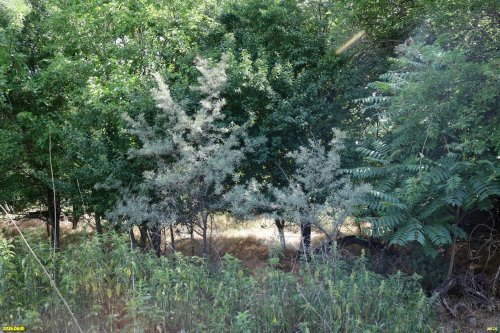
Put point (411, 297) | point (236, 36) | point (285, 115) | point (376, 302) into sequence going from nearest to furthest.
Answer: point (376, 302) < point (411, 297) < point (285, 115) < point (236, 36)

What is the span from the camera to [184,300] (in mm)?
4797

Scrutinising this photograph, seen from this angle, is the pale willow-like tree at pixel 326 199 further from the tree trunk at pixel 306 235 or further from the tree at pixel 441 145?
the tree at pixel 441 145

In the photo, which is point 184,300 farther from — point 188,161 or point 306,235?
point 306,235

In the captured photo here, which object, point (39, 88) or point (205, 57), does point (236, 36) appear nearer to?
point (205, 57)

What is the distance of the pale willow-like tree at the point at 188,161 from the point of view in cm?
822

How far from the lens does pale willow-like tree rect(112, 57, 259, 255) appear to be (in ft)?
27.0

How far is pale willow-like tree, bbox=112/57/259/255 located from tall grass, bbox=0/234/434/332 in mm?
2969

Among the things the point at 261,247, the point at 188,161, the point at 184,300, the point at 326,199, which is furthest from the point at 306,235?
the point at 184,300

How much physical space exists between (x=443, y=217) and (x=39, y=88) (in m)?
10.9

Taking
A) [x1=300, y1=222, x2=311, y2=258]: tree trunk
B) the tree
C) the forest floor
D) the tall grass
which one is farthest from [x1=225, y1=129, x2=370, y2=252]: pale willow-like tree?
the tall grass

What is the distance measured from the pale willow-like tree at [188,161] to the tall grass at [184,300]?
9.74ft

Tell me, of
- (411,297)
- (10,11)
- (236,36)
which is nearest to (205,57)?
(236,36)

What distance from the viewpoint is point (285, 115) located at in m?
9.81

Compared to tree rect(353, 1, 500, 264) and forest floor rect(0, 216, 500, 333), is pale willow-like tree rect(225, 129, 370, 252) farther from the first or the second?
forest floor rect(0, 216, 500, 333)
